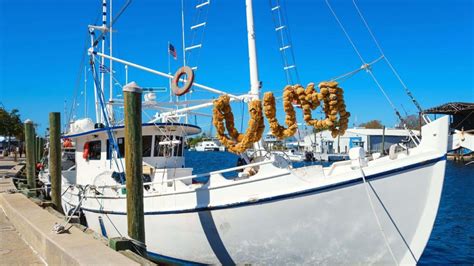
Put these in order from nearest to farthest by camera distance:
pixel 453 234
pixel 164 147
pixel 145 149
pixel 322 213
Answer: pixel 322 213 → pixel 164 147 → pixel 145 149 → pixel 453 234

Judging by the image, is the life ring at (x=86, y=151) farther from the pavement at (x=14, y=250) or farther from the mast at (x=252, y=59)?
the mast at (x=252, y=59)

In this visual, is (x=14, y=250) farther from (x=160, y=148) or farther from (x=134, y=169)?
(x=160, y=148)

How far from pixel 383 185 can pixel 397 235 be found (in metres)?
0.97

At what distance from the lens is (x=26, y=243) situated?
814cm

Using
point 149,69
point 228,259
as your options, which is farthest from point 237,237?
point 149,69

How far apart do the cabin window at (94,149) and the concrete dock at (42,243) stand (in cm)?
265

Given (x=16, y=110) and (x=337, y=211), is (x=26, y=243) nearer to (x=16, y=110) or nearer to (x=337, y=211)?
(x=337, y=211)

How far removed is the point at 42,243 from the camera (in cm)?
719

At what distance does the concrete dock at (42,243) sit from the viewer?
585 cm

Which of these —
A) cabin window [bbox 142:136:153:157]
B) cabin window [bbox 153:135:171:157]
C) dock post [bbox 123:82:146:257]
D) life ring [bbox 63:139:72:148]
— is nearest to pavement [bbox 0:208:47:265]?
dock post [bbox 123:82:146:257]

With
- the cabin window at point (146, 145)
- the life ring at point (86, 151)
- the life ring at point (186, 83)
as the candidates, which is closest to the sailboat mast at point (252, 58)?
the life ring at point (186, 83)

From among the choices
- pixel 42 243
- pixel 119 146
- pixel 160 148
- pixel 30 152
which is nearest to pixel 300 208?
pixel 42 243

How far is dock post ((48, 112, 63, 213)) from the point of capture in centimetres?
1160

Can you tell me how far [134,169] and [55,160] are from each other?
214 inches
